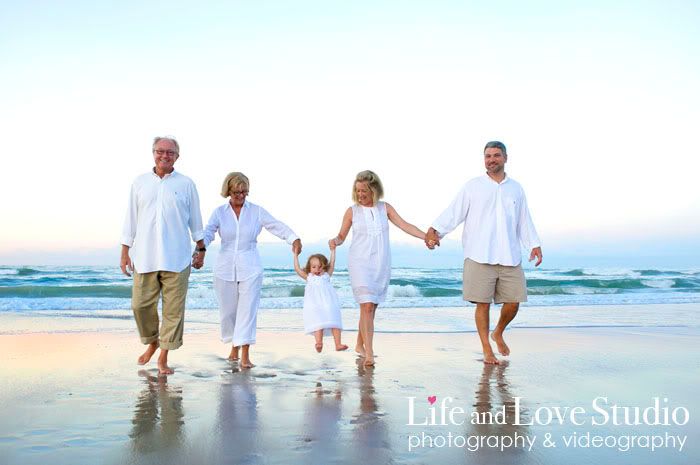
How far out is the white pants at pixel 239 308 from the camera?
666cm

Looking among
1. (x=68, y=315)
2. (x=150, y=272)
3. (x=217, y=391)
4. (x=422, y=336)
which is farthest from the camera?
(x=68, y=315)

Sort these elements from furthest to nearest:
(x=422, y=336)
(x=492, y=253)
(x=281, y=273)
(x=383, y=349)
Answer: (x=281, y=273), (x=422, y=336), (x=383, y=349), (x=492, y=253)

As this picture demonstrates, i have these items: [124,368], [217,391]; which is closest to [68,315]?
[124,368]

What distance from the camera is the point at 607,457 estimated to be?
11.4 feet

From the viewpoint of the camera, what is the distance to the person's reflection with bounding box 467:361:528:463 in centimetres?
351

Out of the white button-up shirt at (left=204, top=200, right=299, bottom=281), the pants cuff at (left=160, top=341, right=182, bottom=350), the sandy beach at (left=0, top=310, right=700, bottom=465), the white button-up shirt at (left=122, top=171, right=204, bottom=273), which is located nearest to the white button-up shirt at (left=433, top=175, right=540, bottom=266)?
the sandy beach at (left=0, top=310, right=700, bottom=465)

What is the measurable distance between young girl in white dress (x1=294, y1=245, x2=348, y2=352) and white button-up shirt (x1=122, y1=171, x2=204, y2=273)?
4.55ft

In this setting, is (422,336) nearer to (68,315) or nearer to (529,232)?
(529,232)

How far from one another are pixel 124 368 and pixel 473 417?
3.45 m

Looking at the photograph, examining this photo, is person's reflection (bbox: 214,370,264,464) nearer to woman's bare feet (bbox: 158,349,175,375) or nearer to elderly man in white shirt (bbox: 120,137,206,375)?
woman's bare feet (bbox: 158,349,175,375)

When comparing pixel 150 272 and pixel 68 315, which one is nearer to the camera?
pixel 150 272

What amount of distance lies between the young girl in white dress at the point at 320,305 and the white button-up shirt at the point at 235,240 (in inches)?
21.6

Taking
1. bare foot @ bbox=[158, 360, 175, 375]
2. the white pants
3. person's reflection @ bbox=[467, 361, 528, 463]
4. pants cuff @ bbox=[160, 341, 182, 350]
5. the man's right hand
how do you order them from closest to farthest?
person's reflection @ bbox=[467, 361, 528, 463], bare foot @ bbox=[158, 360, 175, 375], pants cuff @ bbox=[160, 341, 182, 350], the man's right hand, the white pants

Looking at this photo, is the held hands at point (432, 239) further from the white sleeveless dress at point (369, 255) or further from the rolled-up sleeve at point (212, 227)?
the rolled-up sleeve at point (212, 227)
